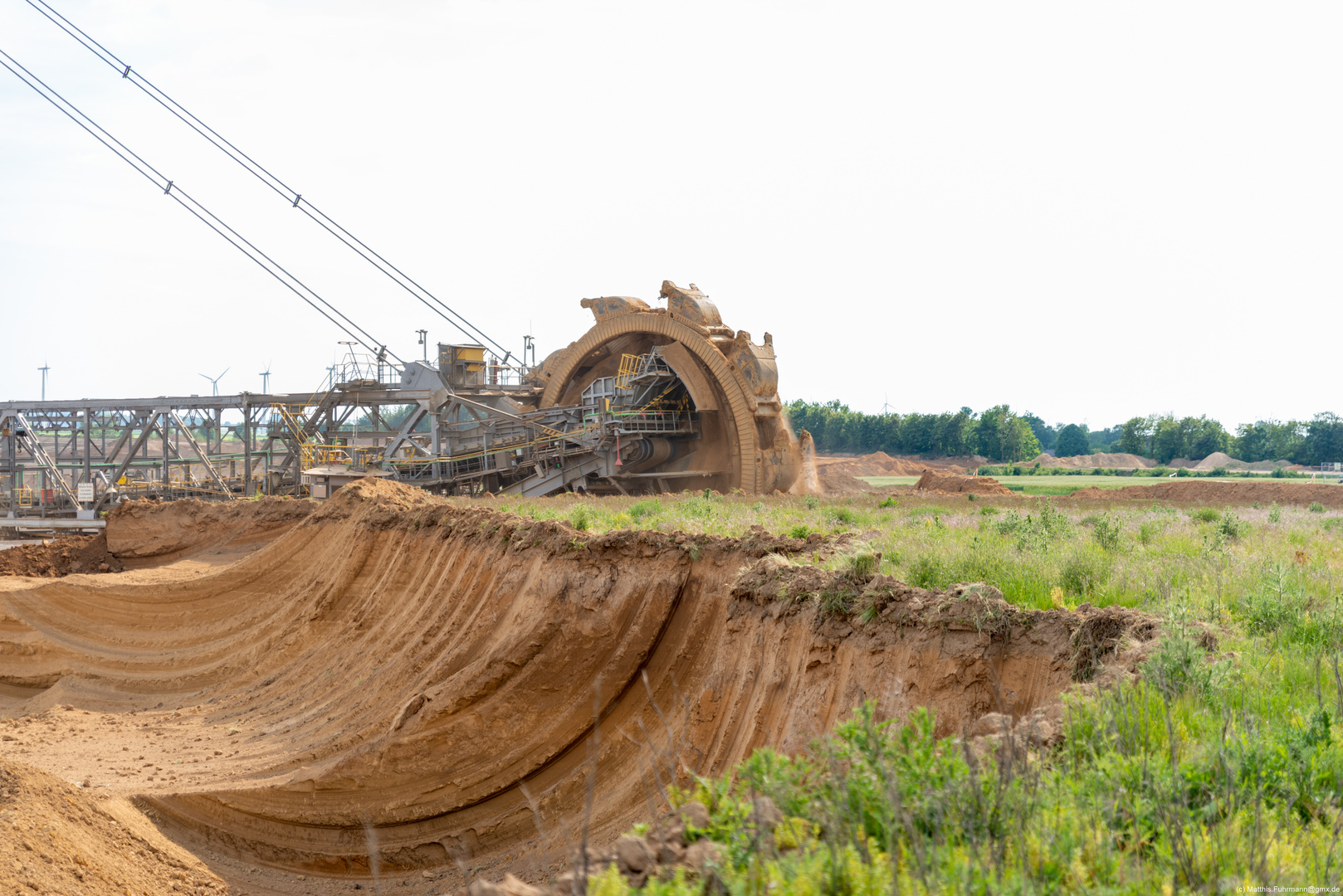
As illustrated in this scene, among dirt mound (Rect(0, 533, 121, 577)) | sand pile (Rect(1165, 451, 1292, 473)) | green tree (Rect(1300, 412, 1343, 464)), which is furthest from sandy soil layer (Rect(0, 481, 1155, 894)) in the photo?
green tree (Rect(1300, 412, 1343, 464))

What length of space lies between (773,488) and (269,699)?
16.0 meters

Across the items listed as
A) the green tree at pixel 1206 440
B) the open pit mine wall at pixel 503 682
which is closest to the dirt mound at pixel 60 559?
the open pit mine wall at pixel 503 682

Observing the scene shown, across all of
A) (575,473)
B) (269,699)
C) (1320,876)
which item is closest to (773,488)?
(575,473)

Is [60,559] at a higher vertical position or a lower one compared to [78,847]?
higher

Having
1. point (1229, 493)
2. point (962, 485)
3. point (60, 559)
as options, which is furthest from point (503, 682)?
point (1229, 493)

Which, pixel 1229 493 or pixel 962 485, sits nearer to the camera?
pixel 1229 493

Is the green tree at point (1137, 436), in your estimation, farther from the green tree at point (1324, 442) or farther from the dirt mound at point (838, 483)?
the dirt mound at point (838, 483)

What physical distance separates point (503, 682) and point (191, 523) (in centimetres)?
1595

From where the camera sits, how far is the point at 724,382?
26656 millimetres

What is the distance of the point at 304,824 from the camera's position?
10.0 m

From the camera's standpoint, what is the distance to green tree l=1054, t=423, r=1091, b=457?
115938 millimetres

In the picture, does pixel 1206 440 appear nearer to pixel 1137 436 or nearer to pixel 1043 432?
pixel 1137 436

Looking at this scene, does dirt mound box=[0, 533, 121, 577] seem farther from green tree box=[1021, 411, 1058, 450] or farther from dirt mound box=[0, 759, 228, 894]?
green tree box=[1021, 411, 1058, 450]

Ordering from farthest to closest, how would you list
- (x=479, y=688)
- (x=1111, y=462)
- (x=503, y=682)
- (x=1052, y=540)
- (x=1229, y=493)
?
(x=1111, y=462) < (x=1229, y=493) < (x=1052, y=540) < (x=503, y=682) < (x=479, y=688)
